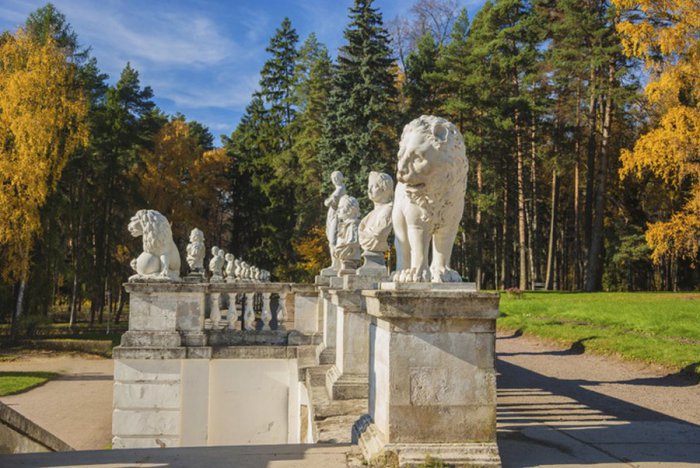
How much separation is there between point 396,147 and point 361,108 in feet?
8.51

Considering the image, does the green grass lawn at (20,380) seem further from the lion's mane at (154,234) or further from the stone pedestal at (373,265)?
the stone pedestal at (373,265)

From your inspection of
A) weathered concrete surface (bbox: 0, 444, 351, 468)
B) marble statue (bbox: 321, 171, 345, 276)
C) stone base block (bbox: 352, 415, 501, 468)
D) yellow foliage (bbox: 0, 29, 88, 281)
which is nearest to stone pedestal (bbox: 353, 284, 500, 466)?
stone base block (bbox: 352, 415, 501, 468)

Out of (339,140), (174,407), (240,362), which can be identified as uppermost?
(339,140)

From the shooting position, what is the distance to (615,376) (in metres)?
10.4

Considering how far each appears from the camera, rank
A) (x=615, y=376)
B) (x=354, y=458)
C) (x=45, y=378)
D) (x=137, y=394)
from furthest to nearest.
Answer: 1. (x=45, y=378)
2. (x=615, y=376)
3. (x=137, y=394)
4. (x=354, y=458)

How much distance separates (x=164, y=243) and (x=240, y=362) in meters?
2.27

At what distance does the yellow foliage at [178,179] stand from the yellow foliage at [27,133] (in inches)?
428

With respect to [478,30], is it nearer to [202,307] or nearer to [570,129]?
[570,129]

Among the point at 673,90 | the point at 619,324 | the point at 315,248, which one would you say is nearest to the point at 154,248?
the point at 619,324

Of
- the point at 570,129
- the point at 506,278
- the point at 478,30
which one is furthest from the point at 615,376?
the point at 478,30

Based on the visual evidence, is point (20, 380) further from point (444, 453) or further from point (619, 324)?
point (619, 324)

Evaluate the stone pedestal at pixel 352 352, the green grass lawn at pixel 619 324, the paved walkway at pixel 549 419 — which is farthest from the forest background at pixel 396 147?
the stone pedestal at pixel 352 352

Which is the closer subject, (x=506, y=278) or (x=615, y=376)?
(x=615, y=376)

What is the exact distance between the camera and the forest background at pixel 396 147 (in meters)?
21.2
